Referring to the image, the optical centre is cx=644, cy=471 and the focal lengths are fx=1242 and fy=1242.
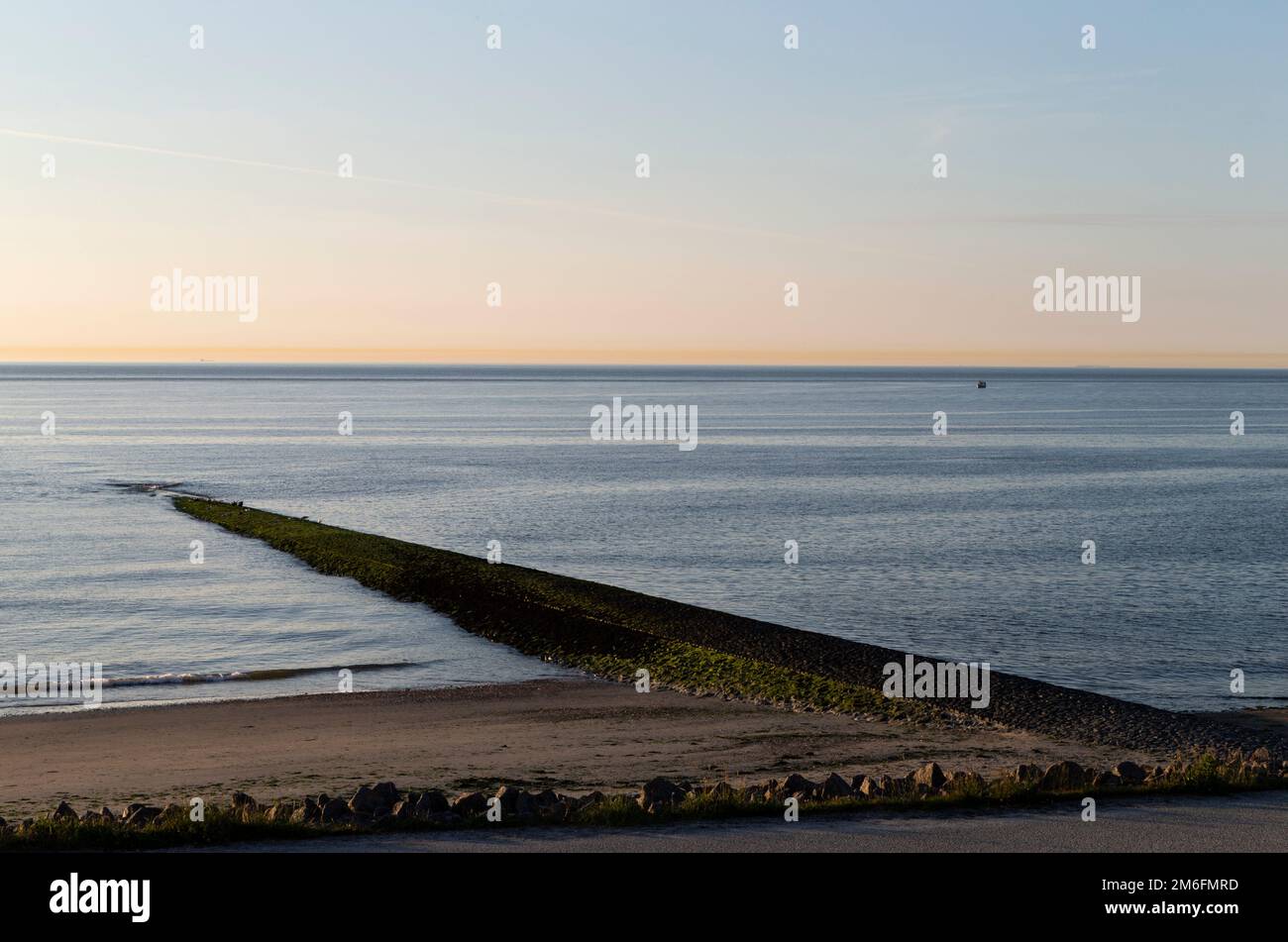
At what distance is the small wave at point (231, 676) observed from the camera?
29.2 meters

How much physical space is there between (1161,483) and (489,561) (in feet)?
183

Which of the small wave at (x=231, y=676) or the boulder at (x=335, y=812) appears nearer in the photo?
the boulder at (x=335, y=812)

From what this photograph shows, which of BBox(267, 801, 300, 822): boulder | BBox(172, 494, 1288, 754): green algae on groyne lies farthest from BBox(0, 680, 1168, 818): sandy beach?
BBox(267, 801, 300, 822): boulder

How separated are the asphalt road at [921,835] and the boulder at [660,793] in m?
0.98

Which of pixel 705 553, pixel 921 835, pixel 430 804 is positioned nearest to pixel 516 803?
→ pixel 430 804

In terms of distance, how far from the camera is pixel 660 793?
16078 millimetres

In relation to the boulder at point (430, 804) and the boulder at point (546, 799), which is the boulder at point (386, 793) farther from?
the boulder at point (546, 799)

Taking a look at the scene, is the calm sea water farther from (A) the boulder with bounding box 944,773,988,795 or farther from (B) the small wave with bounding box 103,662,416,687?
(A) the boulder with bounding box 944,773,988,795

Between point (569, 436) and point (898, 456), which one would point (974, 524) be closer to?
point (898, 456)

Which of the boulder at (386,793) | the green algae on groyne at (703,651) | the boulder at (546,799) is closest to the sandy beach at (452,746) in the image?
the green algae on groyne at (703,651)

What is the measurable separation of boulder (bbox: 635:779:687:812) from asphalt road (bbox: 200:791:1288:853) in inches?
38.7

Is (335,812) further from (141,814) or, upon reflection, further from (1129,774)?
(1129,774)

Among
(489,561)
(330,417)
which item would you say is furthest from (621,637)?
(330,417)

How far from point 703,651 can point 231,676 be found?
37.6ft
